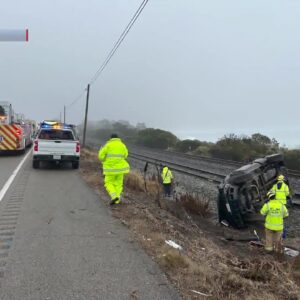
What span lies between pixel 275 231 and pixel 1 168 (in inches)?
524

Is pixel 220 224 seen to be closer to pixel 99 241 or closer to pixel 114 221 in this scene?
pixel 114 221

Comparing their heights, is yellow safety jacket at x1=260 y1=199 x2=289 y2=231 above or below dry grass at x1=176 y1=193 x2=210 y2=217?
above

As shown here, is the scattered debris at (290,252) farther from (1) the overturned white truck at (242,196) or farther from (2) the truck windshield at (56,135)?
(2) the truck windshield at (56,135)

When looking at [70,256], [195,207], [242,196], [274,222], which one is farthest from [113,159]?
[70,256]

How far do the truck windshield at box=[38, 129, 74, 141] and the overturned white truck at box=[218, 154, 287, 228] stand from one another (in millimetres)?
10076

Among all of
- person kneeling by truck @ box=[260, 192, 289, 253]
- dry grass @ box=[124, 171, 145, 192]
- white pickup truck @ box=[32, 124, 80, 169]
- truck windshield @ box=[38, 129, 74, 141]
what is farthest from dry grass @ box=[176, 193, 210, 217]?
truck windshield @ box=[38, 129, 74, 141]

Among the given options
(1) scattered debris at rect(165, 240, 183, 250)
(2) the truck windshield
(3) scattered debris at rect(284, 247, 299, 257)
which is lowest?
(3) scattered debris at rect(284, 247, 299, 257)

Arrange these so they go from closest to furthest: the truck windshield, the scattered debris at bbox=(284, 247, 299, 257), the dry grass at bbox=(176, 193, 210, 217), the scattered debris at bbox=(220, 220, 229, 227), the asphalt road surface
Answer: the asphalt road surface
the scattered debris at bbox=(284, 247, 299, 257)
the scattered debris at bbox=(220, 220, 229, 227)
the dry grass at bbox=(176, 193, 210, 217)
the truck windshield

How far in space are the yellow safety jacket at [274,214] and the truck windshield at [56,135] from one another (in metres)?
12.7

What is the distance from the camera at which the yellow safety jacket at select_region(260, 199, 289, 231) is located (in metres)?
8.66

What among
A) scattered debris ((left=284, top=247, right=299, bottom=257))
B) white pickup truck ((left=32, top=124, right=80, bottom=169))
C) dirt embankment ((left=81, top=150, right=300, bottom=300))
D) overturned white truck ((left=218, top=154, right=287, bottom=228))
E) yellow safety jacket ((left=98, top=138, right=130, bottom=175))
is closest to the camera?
dirt embankment ((left=81, top=150, right=300, bottom=300))

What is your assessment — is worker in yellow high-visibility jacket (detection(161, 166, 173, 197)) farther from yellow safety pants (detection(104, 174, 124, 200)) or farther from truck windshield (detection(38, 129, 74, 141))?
truck windshield (detection(38, 129, 74, 141))

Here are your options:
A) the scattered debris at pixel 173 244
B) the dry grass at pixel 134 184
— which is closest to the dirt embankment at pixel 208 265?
the scattered debris at pixel 173 244

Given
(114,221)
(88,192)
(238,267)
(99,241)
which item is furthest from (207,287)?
(88,192)
